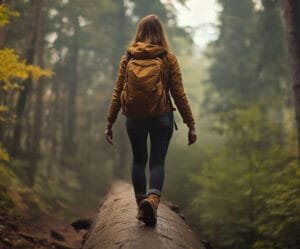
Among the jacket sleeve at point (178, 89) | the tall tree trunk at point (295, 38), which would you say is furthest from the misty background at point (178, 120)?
the jacket sleeve at point (178, 89)

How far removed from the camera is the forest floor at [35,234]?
7.64m

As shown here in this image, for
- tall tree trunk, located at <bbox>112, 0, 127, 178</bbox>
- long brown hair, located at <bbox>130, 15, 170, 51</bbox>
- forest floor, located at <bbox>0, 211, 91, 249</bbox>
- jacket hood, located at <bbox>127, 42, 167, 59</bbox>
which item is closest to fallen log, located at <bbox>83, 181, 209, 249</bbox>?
jacket hood, located at <bbox>127, 42, 167, 59</bbox>

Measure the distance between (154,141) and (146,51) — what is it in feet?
3.33

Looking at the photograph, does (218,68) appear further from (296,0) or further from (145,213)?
(145,213)

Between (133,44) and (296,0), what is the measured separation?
4985 millimetres

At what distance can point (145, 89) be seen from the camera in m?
4.40

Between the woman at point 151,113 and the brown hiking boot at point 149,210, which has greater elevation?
the woman at point 151,113

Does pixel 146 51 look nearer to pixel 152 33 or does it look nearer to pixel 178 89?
pixel 152 33

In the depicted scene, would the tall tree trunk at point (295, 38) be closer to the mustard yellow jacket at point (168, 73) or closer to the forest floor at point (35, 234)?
the mustard yellow jacket at point (168, 73)

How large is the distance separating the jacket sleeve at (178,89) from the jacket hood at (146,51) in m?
0.16

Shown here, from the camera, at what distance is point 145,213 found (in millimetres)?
4156

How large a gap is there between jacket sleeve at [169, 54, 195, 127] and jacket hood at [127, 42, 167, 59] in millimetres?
160

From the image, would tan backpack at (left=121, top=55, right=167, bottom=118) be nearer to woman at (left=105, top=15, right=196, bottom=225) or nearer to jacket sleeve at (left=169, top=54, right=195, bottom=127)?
woman at (left=105, top=15, right=196, bottom=225)

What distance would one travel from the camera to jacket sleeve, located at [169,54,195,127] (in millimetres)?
4656
